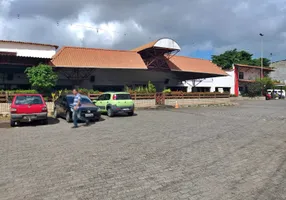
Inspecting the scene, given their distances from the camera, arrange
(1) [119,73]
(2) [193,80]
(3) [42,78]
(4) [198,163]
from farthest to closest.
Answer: (2) [193,80] < (1) [119,73] < (3) [42,78] < (4) [198,163]

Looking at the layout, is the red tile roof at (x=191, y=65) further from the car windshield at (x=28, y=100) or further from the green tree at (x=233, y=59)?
the green tree at (x=233, y=59)

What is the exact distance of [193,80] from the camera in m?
33.9

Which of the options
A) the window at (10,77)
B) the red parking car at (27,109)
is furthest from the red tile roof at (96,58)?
the red parking car at (27,109)

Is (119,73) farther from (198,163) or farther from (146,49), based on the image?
(198,163)

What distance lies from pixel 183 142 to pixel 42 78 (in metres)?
13.6

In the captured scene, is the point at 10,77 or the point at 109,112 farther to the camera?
the point at 10,77

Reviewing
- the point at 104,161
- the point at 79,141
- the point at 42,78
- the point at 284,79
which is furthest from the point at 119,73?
the point at 284,79

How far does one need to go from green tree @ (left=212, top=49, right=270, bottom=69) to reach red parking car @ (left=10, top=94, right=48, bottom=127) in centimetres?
5025

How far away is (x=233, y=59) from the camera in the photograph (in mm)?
56688

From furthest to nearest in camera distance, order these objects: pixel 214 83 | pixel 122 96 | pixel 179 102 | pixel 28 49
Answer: pixel 214 83
pixel 179 102
pixel 28 49
pixel 122 96

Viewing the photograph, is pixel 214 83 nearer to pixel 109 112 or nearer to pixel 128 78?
pixel 128 78

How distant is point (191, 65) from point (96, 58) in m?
12.5

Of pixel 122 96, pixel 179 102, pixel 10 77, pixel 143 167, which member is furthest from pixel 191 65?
pixel 143 167

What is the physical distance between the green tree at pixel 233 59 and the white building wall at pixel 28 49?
43.1 m
